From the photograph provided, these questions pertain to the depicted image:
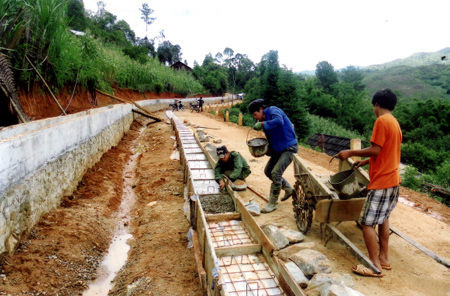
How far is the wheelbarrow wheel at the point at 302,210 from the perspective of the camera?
396cm

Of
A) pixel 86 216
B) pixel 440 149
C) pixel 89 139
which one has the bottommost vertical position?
pixel 440 149

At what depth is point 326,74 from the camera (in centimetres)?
4750

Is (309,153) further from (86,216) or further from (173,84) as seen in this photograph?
(173,84)

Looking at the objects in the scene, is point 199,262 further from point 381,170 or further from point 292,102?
point 292,102

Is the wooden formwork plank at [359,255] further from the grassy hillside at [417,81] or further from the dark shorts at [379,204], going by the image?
the grassy hillside at [417,81]

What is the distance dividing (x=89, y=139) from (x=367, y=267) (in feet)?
20.8

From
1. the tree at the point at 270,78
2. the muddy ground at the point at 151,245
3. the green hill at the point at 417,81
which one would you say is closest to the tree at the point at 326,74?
the green hill at the point at 417,81

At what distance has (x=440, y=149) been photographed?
2150cm

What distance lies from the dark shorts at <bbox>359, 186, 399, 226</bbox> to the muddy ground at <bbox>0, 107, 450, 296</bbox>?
65 centimetres

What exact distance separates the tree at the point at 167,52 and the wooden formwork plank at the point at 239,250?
51.4 m

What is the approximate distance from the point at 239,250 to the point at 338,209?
4.33ft

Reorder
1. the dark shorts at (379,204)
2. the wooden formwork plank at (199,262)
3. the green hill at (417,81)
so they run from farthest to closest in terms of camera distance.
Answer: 1. the green hill at (417,81)
2. the dark shorts at (379,204)
3. the wooden formwork plank at (199,262)

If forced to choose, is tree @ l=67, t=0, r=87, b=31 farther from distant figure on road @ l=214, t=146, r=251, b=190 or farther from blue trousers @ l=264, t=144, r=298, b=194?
blue trousers @ l=264, t=144, r=298, b=194

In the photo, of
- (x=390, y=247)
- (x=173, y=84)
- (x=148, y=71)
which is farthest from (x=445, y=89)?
(x=390, y=247)
